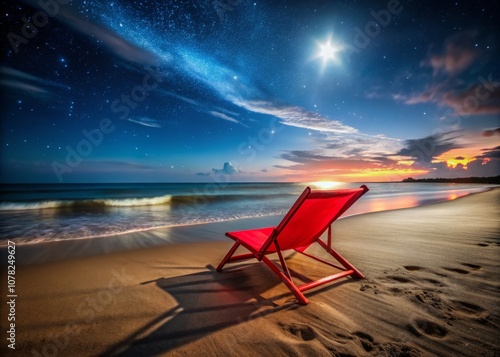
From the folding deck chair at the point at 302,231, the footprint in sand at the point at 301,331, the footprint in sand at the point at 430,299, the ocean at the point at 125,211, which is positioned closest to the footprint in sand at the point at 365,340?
the footprint in sand at the point at 301,331

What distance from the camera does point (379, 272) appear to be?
3244mm

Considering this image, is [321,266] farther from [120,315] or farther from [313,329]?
[120,315]

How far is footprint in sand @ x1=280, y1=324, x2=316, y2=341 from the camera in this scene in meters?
1.94

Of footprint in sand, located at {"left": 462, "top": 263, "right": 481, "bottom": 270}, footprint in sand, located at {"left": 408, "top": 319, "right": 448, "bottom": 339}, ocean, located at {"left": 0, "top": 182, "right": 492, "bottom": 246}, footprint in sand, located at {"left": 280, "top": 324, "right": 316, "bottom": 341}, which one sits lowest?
ocean, located at {"left": 0, "top": 182, "right": 492, "bottom": 246}

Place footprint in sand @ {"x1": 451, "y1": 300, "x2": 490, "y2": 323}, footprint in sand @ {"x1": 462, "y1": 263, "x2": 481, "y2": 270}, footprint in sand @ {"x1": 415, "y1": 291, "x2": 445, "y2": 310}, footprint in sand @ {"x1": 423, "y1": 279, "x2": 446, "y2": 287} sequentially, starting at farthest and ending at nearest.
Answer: footprint in sand @ {"x1": 462, "y1": 263, "x2": 481, "y2": 270}, footprint in sand @ {"x1": 423, "y1": 279, "x2": 446, "y2": 287}, footprint in sand @ {"x1": 415, "y1": 291, "x2": 445, "y2": 310}, footprint in sand @ {"x1": 451, "y1": 300, "x2": 490, "y2": 323}

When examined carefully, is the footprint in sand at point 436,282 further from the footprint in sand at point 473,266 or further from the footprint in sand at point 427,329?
the footprint in sand at point 427,329

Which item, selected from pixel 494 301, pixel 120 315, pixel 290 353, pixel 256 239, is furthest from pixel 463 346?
pixel 120 315

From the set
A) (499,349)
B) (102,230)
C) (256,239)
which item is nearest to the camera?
(499,349)

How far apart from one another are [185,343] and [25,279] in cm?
294

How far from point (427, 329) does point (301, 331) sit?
108 cm

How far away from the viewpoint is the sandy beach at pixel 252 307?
6.03 ft

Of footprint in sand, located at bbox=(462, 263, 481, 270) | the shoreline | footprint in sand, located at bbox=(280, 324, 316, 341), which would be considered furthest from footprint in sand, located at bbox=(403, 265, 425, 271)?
the shoreline

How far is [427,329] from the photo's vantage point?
6.49ft

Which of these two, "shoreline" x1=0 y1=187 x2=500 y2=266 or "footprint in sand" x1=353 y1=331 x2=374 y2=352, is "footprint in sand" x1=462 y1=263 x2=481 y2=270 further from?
"shoreline" x1=0 y1=187 x2=500 y2=266
